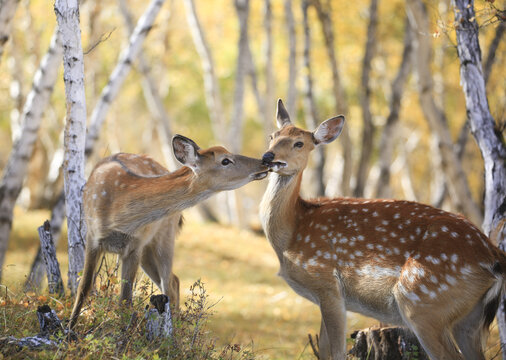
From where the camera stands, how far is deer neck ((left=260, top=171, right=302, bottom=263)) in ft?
19.0

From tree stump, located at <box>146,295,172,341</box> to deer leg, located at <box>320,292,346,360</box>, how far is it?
1.30m

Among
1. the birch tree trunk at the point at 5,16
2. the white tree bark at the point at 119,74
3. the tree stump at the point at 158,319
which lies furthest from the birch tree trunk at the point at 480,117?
the birch tree trunk at the point at 5,16

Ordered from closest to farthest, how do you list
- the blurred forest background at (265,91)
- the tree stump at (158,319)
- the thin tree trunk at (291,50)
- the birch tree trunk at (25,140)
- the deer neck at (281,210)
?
the tree stump at (158,319)
the deer neck at (281,210)
the birch tree trunk at (25,140)
the blurred forest background at (265,91)
the thin tree trunk at (291,50)

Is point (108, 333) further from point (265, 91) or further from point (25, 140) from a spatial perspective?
point (265, 91)

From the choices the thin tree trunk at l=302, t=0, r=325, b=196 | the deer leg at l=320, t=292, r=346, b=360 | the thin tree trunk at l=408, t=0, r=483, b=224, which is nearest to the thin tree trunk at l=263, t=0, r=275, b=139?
the thin tree trunk at l=302, t=0, r=325, b=196

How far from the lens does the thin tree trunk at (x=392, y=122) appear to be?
46.1 feet

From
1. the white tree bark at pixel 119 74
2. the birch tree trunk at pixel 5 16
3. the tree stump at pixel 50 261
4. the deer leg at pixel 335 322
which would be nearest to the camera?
the deer leg at pixel 335 322

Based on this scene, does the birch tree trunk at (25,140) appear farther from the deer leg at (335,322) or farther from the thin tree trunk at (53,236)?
the deer leg at (335,322)

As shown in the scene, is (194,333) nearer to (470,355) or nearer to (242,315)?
(470,355)

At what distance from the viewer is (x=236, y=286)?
1241cm

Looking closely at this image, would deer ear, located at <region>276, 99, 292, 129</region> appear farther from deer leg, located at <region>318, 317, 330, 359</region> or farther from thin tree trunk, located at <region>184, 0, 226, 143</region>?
thin tree trunk, located at <region>184, 0, 226, 143</region>

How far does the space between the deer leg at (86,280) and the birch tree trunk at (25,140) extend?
3064 millimetres

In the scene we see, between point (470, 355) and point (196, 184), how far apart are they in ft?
8.53

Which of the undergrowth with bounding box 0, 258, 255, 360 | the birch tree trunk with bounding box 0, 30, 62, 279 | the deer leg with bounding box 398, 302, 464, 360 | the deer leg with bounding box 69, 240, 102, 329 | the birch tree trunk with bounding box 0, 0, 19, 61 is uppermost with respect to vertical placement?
the birch tree trunk with bounding box 0, 0, 19, 61
